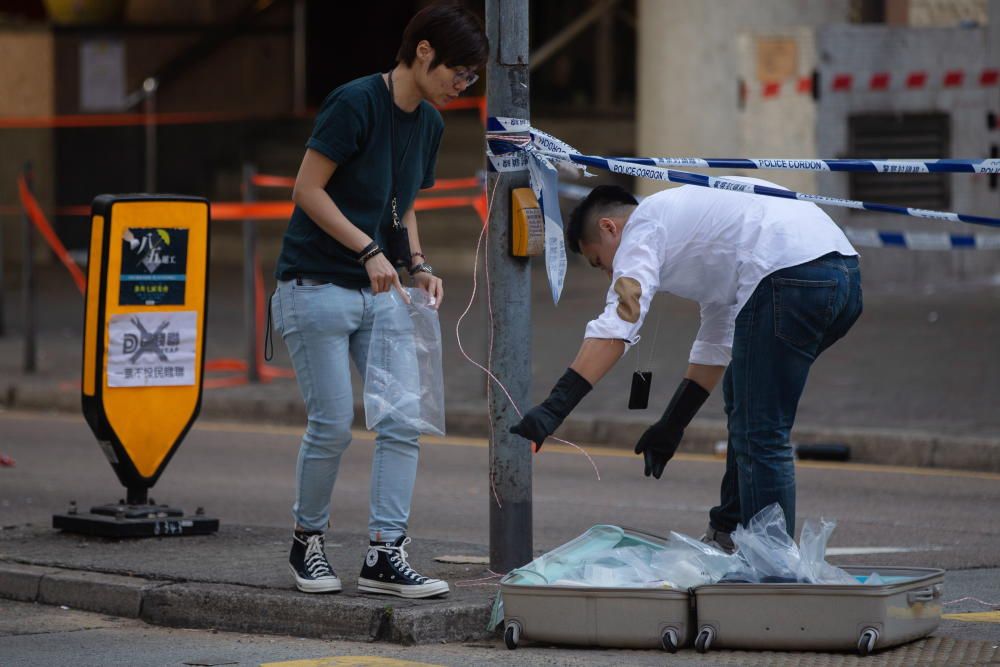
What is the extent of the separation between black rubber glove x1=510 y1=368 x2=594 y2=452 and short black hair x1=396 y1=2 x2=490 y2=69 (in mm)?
1083

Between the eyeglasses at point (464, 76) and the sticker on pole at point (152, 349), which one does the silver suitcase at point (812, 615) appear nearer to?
the eyeglasses at point (464, 76)

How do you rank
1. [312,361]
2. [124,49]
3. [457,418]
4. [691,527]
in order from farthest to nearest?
[124,49]
[457,418]
[691,527]
[312,361]

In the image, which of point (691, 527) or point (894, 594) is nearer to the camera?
point (894, 594)

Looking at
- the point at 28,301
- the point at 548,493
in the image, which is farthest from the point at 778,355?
the point at 28,301

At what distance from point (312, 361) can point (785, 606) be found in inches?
67.0

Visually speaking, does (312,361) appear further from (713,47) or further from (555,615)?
(713,47)

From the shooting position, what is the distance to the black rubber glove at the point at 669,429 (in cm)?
614

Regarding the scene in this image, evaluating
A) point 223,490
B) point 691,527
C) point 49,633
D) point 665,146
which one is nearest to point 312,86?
point 665,146

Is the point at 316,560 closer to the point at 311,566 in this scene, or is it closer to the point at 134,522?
the point at 311,566

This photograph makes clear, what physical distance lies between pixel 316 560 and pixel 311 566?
0.03m

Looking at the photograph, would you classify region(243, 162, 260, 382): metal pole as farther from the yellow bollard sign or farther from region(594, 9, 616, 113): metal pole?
region(594, 9, 616, 113): metal pole

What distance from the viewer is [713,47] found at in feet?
55.8

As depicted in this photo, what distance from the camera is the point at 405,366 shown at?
5805 millimetres

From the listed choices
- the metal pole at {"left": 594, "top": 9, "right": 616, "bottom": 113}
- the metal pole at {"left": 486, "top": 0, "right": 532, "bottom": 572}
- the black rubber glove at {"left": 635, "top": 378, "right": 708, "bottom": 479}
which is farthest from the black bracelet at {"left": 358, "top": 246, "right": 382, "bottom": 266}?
the metal pole at {"left": 594, "top": 9, "right": 616, "bottom": 113}
